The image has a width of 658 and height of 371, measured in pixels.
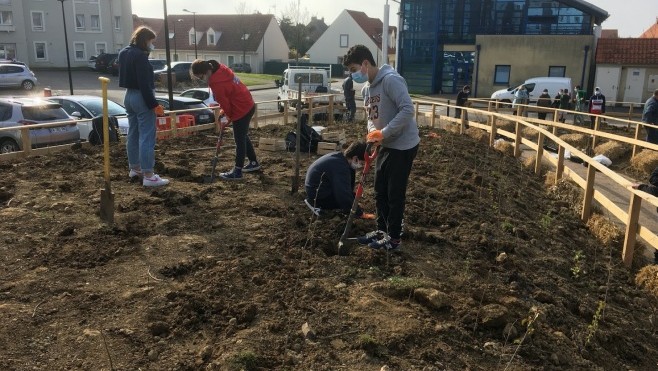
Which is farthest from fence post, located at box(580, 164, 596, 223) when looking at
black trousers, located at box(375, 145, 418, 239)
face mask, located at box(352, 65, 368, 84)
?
face mask, located at box(352, 65, 368, 84)

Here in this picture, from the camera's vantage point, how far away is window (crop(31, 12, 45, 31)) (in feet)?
159

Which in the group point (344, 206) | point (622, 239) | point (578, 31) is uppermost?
point (578, 31)

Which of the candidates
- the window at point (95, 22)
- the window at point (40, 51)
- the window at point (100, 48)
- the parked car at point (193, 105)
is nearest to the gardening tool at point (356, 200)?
the parked car at point (193, 105)

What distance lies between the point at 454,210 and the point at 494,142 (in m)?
7.44

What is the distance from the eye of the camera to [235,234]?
5277 mm

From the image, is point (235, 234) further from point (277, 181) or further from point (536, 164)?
point (536, 164)

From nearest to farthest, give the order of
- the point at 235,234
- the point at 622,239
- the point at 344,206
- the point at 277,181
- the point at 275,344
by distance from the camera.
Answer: the point at 275,344 < the point at 235,234 < the point at 344,206 < the point at 622,239 < the point at 277,181

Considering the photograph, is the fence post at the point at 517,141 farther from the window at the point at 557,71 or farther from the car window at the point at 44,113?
the window at the point at 557,71

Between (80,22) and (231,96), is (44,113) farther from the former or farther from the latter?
(80,22)

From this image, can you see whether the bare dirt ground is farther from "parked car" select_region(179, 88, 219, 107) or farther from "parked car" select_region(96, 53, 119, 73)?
"parked car" select_region(96, 53, 119, 73)

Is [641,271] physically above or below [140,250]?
below

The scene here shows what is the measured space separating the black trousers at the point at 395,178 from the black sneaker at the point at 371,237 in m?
0.14

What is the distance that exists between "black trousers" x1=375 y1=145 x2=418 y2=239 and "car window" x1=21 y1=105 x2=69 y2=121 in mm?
8832

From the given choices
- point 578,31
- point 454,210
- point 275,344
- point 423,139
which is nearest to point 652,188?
point 454,210
